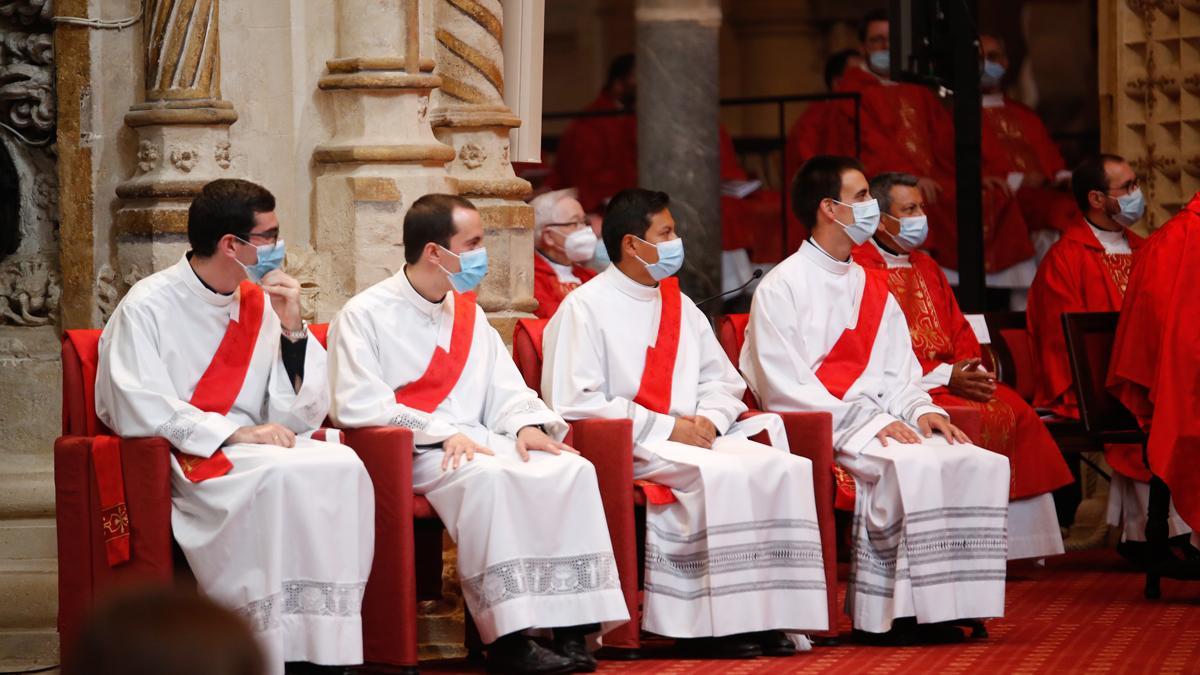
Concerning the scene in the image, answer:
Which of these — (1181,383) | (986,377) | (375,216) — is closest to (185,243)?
(375,216)

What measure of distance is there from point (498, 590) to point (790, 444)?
46.2 inches

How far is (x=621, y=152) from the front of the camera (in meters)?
11.2

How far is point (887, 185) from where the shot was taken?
664cm

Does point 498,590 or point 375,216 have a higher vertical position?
point 375,216

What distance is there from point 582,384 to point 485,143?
1334 mm

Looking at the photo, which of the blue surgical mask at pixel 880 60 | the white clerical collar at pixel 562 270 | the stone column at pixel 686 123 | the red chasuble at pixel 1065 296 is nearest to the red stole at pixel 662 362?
the white clerical collar at pixel 562 270

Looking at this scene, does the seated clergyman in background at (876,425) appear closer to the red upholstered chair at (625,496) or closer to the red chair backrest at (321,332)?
the red upholstered chair at (625,496)

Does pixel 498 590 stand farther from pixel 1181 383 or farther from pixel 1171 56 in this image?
pixel 1171 56

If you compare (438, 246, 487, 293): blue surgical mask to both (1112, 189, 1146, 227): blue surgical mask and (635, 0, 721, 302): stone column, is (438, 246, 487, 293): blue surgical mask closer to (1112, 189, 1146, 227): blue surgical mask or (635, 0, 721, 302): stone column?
(1112, 189, 1146, 227): blue surgical mask

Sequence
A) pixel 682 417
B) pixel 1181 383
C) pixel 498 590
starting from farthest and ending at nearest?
pixel 1181 383 < pixel 682 417 < pixel 498 590

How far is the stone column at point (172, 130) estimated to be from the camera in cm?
583

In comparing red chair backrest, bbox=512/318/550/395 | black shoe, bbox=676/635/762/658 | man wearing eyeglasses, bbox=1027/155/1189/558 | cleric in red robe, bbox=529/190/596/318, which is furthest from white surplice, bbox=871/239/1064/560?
black shoe, bbox=676/635/762/658

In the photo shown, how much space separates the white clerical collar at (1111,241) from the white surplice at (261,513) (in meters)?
4.15

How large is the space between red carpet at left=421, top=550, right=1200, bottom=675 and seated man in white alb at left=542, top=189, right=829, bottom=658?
0.52ft
